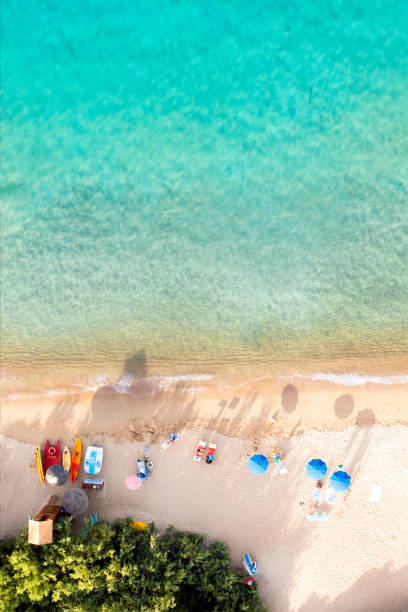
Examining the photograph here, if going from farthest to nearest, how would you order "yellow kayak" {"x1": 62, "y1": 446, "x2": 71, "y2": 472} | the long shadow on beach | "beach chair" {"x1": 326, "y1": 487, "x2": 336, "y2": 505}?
1. "yellow kayak" {"x1": 62, "y1": 446, "x2": 71, "y2": 472}
2. "beach chair" {"x1": 326, "y1": 487, "x2": 336, "y2": 505}
3. the long shadow on beach

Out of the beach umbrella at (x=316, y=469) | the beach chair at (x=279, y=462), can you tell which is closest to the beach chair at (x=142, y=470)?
the beach chair at (x=279, y=462)

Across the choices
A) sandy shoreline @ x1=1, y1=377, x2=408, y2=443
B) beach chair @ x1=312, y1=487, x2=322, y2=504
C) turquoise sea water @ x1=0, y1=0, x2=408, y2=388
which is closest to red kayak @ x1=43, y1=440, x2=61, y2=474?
sandy shoreline @ x1=1, y1=377, x2=408, y2=443

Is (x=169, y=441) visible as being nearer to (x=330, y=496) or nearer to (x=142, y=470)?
(x=142, y=470)

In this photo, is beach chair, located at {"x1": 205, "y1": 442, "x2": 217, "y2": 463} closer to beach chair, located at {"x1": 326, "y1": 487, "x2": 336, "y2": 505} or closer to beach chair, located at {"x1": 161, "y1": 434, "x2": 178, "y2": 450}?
beach chair, located at {"x1": 161, "y1": 434, "x2": 178, "y2": 450}

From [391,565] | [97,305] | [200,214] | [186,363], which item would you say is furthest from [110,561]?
[200,214]

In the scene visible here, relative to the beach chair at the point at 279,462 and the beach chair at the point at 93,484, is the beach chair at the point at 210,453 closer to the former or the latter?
the beach chair at the point at 279,462

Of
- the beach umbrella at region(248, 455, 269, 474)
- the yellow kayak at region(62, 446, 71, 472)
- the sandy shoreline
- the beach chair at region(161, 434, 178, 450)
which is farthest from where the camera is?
the sandy shoreline

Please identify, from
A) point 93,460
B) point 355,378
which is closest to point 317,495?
point 355,378
